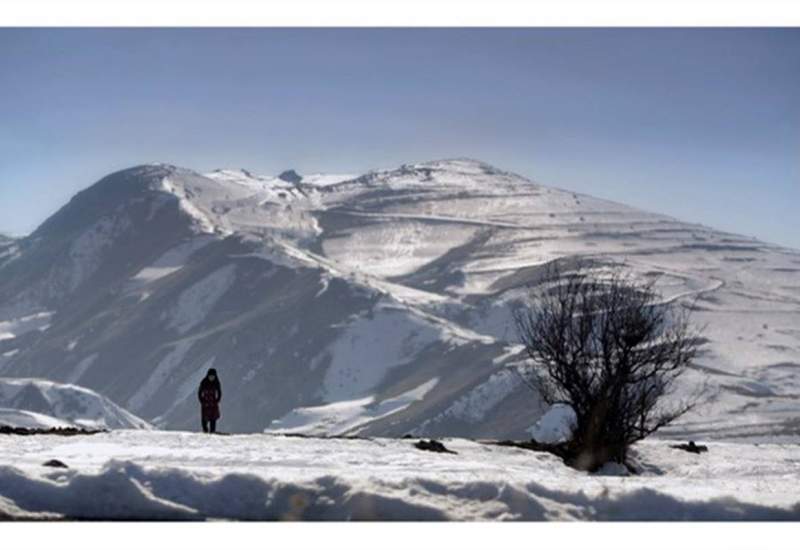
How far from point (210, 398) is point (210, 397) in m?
0.04

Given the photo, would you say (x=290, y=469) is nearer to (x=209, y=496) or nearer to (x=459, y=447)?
(x=209, y=496)

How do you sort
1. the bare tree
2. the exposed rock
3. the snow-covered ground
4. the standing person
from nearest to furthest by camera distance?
1. the snow-covered ground
2. the exposed rock
3. the bare tree
4. the standing person

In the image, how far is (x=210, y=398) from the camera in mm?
36656

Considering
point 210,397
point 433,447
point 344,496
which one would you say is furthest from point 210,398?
point 344,496

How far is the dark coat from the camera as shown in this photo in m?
36.7

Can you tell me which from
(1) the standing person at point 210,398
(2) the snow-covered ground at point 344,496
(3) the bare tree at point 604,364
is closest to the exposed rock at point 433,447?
(3) the bare tree at point 604,364

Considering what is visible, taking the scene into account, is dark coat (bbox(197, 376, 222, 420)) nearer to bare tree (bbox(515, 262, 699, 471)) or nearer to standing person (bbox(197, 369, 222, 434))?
standing person (bbox(197, 369, 222, 434))

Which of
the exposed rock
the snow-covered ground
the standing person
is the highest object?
the standing person

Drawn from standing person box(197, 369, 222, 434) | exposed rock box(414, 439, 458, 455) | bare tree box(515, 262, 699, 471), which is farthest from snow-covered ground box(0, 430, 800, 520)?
standing person box(197, 369, 222, 434)

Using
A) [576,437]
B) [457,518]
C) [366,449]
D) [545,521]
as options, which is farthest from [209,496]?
[576,437]

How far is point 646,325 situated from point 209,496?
19745 mm

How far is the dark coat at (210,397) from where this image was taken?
36.7 m

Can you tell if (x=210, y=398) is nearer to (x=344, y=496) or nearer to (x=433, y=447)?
(x=433, y=447)

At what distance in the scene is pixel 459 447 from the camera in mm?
33188
